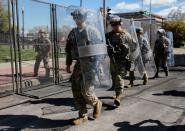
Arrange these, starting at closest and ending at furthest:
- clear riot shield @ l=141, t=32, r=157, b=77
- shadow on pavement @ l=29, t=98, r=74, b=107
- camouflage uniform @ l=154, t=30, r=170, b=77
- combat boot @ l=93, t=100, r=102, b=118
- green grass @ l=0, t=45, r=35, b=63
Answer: combat boot @ l=93, t=100, r=102, b=118 → shadow on pavement @ l=29, t=98, r=74, b=107 → green grass @ l=0, t=45, r=35, b=63 → clear riot shield @ l=141, t=32, r=157, b=77 → camouflage uniform @ l=154, t=30, r=170, b=77

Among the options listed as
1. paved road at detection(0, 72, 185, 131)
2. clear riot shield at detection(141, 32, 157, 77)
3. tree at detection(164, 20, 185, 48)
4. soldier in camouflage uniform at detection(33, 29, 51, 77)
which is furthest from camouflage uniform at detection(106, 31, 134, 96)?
tree at detection(164, 20, 185, 48)

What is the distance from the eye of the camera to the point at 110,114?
299 inches

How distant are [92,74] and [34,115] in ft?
5.49

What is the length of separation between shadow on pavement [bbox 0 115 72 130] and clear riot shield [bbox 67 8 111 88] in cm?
94

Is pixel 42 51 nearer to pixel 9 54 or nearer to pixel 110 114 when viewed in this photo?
pixel 9 54

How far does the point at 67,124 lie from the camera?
270 inches

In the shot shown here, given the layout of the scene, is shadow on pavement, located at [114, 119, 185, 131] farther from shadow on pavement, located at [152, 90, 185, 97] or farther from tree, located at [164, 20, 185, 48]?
tree, located at [164, 20, 185, 48]

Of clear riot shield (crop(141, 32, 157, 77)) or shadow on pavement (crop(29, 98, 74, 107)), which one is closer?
shadow on pavement (crop(29, 98, 74, 107))

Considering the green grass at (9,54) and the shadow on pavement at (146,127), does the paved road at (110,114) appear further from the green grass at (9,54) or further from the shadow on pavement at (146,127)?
the green grass at (9,54)

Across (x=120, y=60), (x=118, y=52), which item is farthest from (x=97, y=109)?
(x=118, y=52)

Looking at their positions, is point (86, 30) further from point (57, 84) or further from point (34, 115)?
point (57, 84)

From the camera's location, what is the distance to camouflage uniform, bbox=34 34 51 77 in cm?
1061

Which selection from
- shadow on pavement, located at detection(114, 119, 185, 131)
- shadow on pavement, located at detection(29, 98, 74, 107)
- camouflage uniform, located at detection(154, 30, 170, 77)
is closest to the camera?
shadow on pavement, located at detection(114, 119, 185, 131)

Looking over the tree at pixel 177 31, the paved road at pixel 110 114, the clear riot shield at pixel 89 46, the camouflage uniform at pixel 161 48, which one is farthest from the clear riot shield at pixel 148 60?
the tree at pixel 177 31
